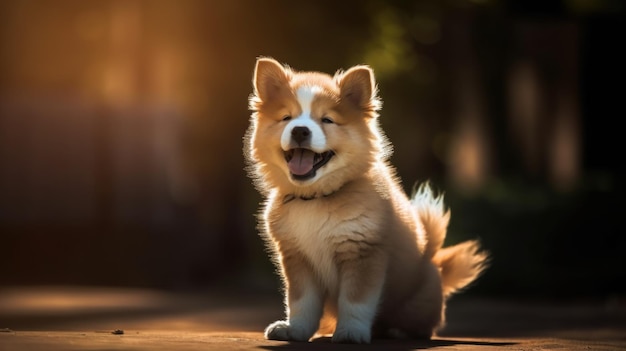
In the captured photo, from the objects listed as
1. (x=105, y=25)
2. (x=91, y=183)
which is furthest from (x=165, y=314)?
(x=105, y=25)

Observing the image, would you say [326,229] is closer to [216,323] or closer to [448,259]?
[448,259]

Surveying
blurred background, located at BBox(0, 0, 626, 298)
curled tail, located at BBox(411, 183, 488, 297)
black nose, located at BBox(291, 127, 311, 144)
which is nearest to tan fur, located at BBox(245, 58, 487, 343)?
black nose, located at BBox(291, 127, 311, 144)

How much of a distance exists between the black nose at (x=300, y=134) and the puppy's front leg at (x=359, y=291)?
67 cm

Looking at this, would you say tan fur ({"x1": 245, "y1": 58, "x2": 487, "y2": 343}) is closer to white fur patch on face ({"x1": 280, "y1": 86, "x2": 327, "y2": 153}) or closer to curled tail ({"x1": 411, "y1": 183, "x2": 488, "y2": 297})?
white fur patch on face ({"x1": 280, "y1": 86, "x2": 327, "y2": 153})

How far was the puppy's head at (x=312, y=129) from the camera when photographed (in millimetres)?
7654

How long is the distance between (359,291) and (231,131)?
34.1 ft

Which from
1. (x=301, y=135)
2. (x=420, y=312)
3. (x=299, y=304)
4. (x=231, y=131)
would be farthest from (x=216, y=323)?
(x=231, y=131)

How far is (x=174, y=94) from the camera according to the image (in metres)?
17.9

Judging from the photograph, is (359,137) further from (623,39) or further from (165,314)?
(623,39)

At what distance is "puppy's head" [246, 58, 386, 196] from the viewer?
765cm

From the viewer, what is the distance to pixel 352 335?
7371 millimetres

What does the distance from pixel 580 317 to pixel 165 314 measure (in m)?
3.91

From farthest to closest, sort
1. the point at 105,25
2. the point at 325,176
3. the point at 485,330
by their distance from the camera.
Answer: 1. the point at 105,25
2. the point at 485,330
3. the point at 325,176

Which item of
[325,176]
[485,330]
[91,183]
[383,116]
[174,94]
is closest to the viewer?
[325,176]
